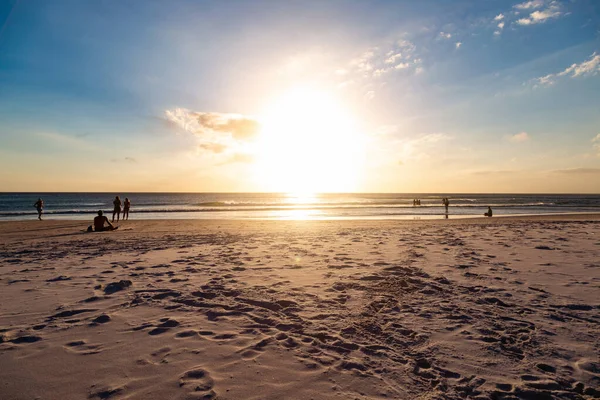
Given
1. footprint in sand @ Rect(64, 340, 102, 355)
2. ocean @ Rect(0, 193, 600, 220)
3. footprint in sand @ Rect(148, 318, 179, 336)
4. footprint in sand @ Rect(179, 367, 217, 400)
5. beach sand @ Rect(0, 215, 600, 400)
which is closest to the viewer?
footprint in sand @ Rect(179, 367, 217, 400)

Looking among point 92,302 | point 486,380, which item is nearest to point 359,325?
point 486,380

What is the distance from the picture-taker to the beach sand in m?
3.27

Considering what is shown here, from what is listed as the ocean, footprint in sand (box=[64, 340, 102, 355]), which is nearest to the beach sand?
footprint in sand (box=[64, 340, 102, 355])

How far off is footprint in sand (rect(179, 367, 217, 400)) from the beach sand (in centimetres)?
2

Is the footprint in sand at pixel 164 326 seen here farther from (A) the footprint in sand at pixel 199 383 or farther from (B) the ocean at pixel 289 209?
(B) the ocean at pixel 289 209

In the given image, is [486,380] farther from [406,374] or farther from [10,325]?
[10,325]

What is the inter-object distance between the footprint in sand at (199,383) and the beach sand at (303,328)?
2 cm

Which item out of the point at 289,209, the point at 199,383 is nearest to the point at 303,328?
the point at 199,383

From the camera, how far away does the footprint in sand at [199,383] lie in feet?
10.1

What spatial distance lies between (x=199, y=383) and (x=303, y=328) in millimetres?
1722

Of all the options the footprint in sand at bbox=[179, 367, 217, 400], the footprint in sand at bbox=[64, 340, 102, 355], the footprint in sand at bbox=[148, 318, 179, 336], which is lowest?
the footprint in sand at bbox=[179, 367, 217, 400]

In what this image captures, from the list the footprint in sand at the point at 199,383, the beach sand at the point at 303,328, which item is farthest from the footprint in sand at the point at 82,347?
the footprint in sand at the point at 199,383

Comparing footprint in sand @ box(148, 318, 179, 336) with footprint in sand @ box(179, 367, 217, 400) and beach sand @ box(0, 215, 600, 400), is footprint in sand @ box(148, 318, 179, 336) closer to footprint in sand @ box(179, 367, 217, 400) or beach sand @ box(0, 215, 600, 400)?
beach sand @ box(0, 215, 600, 400)

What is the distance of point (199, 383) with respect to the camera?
10.7 ft
